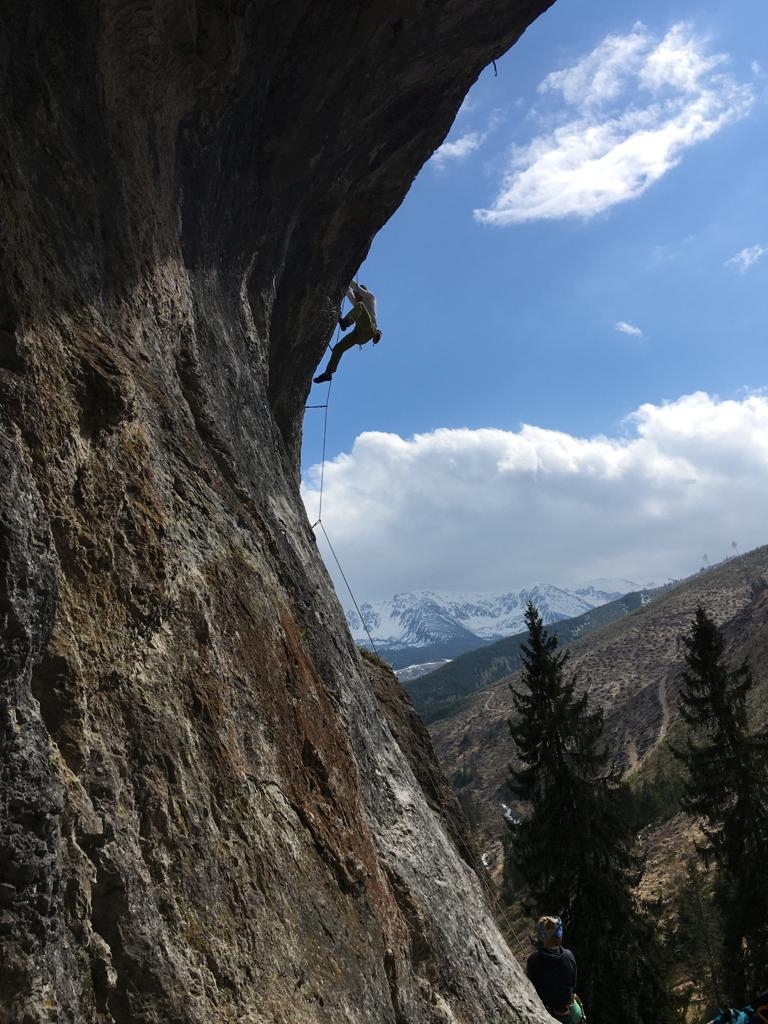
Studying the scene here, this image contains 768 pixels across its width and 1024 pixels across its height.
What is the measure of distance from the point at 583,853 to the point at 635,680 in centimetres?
12698

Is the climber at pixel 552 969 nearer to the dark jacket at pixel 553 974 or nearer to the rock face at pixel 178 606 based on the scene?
the dark jacket at pixel 553 974

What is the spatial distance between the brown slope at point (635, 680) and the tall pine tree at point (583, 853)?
56.6 metres

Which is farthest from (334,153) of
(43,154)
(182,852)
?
(182,852)

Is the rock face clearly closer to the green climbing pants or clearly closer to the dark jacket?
the dark jacket

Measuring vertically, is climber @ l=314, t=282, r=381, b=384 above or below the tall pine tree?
above

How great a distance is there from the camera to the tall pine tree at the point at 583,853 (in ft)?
54.8

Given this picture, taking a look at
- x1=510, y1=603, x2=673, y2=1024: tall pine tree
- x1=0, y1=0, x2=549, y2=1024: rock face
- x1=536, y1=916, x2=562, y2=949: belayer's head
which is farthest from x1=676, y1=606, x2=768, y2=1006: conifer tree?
x1=536, y1=916, x2=562, y2=949: belayer's head

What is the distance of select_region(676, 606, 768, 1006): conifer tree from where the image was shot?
64.1 feet

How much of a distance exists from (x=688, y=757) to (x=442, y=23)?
2198 centimetres

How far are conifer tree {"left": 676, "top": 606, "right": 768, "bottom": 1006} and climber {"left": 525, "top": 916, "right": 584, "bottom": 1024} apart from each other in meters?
13.9

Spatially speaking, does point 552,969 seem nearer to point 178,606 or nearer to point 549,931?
point 549,931

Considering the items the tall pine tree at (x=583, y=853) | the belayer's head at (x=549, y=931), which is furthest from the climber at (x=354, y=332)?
the belayer's head at (x=549, y=931)

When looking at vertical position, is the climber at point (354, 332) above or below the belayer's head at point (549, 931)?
above

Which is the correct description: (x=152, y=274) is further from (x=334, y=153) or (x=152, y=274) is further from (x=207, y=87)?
(x=334, y=153)
